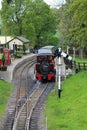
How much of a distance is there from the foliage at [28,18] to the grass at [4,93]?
55.1 metres

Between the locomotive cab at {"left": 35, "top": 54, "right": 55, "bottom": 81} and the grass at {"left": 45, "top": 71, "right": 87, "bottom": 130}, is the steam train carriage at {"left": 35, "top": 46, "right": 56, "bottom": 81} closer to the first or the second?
the locomotive cab at {"left": 35, "top": 54, "right": 55, "bottom": 81}

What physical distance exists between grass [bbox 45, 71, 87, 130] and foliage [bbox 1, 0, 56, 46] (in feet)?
192

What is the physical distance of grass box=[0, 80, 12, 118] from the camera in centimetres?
3820

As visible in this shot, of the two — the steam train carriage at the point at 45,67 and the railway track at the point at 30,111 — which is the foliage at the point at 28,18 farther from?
the railway track at the point at 30,111

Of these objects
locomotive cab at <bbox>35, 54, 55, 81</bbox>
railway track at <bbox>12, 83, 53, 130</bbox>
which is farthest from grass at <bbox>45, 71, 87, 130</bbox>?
locomotive cab at <bbox>35, 54, 55, 81</bbox>

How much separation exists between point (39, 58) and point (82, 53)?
43.6 meters

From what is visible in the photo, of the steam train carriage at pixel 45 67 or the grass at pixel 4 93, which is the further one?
the steam train carriage at pixel 45 67

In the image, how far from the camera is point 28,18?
4171 inches

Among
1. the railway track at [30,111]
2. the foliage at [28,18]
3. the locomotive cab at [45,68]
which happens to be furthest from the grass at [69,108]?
the foliage at [28,18]

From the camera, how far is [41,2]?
11138cm

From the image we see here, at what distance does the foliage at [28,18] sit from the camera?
348 ft

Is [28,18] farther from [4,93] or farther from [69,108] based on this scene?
[69,108]

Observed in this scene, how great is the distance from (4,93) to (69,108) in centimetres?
1084

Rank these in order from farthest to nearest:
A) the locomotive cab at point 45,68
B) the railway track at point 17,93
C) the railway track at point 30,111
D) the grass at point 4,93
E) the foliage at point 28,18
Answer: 1. the foliage at point 28,18
2. the locomotive cab at point 45,68
3. the grass at point 4,93
4. the railway track at point 17,93
5. the railway track at point 30,111
